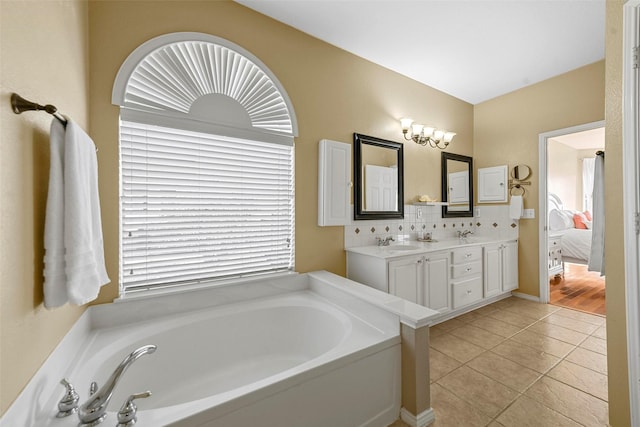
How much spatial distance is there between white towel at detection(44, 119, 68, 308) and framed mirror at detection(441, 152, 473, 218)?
3.57 meters

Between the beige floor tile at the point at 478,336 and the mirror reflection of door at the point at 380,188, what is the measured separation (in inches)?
54.2

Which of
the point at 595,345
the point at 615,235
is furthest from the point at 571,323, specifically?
the point at 615,235

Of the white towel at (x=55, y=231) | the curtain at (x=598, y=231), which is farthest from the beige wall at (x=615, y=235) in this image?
the curtain at (x=598, y=231)

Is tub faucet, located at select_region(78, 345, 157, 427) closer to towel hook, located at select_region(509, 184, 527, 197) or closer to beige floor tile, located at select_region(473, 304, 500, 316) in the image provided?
beige floor tile, located at select_region(473, 304, 500, 316)

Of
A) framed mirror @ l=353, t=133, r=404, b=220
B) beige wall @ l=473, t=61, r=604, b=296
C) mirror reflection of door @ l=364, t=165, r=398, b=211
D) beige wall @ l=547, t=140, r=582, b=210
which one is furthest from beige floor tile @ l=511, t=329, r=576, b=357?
beige wall @ l=547, t=140, r=582, b=210

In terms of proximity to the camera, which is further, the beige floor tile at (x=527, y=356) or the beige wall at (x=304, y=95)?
the beige floor tile at (x=527, y=356)

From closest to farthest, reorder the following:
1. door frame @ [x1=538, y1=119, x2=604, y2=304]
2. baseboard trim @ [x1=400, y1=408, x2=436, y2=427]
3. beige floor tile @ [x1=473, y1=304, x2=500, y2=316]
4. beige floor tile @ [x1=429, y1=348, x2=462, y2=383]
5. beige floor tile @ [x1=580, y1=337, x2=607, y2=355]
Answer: baseboard trim @ [x1=400, y1=408, x2=436, y2=427] < beige floor tile @ [x1=429, y1=348, x2=462, y2=383] < beige floor tile @ [x1=580, y1=337, x2=607, y2=355] < beige floor tile @ [x1=473, y1=304, x2=500, y2=316] < door frame @ [x1=538, y1=119, x2=604, y2=304]

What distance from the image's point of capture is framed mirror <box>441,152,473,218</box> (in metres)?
3.49

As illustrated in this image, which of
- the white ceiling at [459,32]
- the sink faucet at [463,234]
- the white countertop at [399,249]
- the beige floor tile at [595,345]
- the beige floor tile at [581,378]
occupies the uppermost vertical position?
the white ceiling at [459,32]

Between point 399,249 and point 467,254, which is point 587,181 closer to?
point 467,254

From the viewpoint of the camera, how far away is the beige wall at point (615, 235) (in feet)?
4.27

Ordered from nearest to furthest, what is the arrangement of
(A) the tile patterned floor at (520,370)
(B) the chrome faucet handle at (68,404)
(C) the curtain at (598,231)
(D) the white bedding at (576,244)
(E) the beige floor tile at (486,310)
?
1. (B) the chrome faucet handle at (68,404)
2. (A) the tile patterned floor at (520,370)
3. (E) the beige floor tile at (486,310)
4. (C) the curtain at (598,231)
5. (D) the white bedding at (576,244)

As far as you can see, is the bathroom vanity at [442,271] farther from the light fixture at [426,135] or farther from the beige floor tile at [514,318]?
the light fixture at [426,135]

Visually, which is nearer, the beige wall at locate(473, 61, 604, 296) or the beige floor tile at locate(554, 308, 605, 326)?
the beige floor tile at locate(554, 308, 605, 326)
